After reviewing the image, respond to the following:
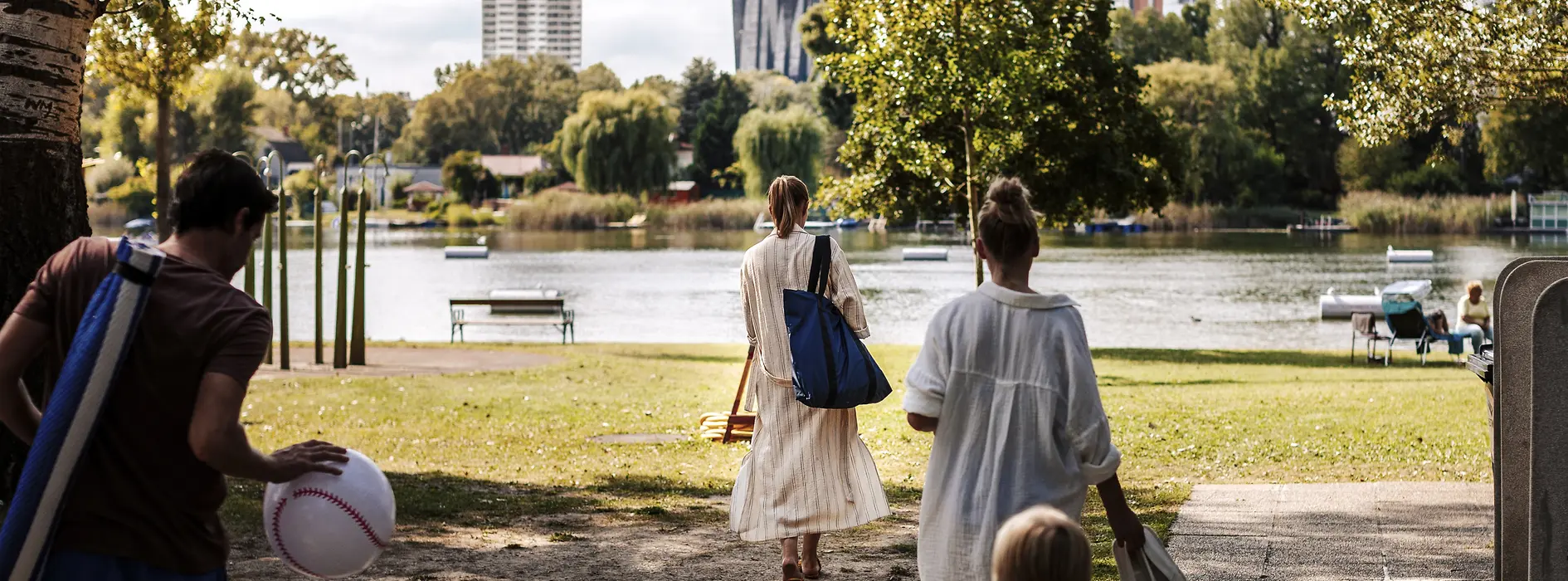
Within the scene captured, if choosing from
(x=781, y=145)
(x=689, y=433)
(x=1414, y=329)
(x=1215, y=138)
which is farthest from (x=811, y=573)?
(x=781, y=145)

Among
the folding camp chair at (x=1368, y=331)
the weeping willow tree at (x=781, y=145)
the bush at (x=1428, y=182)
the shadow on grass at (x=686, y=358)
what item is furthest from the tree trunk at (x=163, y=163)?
the bush at (x=1428, y=182)

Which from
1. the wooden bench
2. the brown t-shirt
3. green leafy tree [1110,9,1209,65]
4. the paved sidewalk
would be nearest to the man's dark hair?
the brown t-shirt

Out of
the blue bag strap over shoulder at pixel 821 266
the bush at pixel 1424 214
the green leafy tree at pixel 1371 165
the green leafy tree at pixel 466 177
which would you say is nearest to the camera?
the blue bag strap over shoulder at pixel 821 266

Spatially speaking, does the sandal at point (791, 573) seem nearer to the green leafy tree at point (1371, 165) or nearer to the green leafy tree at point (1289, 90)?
the green leafy tree at point (1289, 90)

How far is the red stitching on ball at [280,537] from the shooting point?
3629 mm

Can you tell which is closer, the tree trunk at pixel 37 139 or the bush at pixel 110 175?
the tree trunk at pixel 37 139

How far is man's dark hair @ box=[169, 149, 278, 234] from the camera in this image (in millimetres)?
3205

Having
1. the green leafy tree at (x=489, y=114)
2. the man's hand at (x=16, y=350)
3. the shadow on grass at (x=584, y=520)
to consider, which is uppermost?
the green leafy tree at (x=489, y=114)

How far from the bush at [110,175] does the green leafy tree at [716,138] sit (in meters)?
37.0

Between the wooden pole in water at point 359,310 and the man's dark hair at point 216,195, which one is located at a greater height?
the man's dark hair at point 216,195

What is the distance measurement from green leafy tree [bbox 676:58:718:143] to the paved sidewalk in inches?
4365

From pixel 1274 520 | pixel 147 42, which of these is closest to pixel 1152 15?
pixel 147 42

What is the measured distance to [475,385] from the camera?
16.6 m

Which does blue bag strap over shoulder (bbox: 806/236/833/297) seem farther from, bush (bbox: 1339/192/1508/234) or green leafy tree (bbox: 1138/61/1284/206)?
bush (bbox: 1339/192/1508/234)
